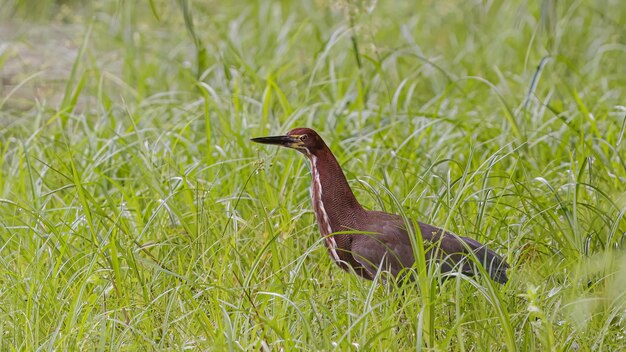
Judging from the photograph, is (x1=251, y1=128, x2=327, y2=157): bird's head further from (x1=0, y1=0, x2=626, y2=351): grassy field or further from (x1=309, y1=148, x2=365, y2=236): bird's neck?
(x1=0, y1=0, x2=626, y2=351): grassy field

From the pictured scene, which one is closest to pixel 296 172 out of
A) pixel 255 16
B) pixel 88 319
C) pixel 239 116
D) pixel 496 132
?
pixel 239 116

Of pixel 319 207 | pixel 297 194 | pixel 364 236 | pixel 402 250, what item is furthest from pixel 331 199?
pixel 297 194

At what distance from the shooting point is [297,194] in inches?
151

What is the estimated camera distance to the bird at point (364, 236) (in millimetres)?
3014

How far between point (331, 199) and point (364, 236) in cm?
18

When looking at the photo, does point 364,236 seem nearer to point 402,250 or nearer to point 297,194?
point 402,250

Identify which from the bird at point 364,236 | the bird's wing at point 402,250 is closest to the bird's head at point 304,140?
the bird at point 364,236

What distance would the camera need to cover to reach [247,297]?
2.93m

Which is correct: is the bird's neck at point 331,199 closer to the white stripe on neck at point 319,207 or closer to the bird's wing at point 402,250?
the white stripe on neck at point 319,207

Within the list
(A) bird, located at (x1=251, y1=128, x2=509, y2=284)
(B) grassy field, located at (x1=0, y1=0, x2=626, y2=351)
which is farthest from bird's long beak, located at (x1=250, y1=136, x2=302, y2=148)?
(B) grassy field, located at (x1=0, y1=0, x2=626, y2=351)

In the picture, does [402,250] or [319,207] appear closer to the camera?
[402,250]

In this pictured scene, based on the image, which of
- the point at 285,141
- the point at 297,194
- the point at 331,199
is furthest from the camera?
the point at 297,194

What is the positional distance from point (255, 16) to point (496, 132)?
2686mm

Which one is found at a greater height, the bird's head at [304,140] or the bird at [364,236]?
the bird's head at [304,140]
